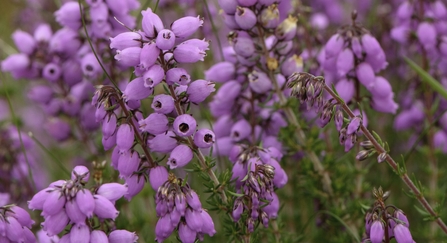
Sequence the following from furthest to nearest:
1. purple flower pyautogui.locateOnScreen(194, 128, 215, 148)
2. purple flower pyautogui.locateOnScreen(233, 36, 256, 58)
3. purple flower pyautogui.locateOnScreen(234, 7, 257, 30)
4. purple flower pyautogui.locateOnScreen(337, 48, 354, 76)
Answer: purple flower pyautogui.locateOnScreen(337, 48, 354, 76) → purple flower pyautogui.locateOnScreen(233, 36, 256, 58) → purple flower pyautogui.locateOnScreen(234, 7, 257, 30) → purple flower pyautogui.locateOnScreen(194, 128, 215, 148)

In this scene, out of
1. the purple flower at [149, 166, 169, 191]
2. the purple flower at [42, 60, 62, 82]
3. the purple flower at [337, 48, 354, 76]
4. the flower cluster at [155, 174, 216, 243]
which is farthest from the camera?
the purple flower at [42, 60, 62, 82]

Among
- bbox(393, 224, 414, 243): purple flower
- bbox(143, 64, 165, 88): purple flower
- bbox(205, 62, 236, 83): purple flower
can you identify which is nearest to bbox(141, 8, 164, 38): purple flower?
bbox(143, 64, 165, 88): purple flower

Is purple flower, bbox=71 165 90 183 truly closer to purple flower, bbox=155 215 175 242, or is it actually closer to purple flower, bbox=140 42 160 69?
purple flower, bbox=155 215 175 242

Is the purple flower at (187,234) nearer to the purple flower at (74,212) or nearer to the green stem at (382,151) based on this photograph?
the purple flower at (74,212)

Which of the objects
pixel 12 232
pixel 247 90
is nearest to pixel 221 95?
pixel 247 90

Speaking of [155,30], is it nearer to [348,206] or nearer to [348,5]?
[348,206]

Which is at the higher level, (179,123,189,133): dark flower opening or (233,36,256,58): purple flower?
(233,36,256,58): purple flower

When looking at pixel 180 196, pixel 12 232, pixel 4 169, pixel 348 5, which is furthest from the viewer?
pixel 348 5
